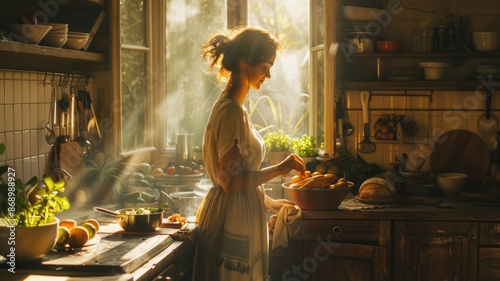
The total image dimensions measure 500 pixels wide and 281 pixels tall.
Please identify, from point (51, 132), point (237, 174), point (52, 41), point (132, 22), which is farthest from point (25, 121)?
point (132, 22)

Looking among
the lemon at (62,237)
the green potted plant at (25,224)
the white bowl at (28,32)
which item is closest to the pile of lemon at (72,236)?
the lemon at (62,237)

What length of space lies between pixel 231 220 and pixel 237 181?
187mm

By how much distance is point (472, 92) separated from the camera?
434cm

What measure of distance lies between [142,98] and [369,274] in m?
1.86

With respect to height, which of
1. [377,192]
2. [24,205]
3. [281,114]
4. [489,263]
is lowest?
[489,263]

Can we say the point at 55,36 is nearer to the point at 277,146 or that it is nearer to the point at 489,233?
the point at 277,146

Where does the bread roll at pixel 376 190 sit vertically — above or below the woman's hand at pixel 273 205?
above

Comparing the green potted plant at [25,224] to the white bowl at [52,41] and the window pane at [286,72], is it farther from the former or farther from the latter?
the window pane at [286,72]

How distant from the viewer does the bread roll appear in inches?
148

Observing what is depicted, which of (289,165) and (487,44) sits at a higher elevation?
(487,44)

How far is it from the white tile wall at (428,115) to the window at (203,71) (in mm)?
223

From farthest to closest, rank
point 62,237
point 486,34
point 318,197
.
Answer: point 486,34 → point 318,197 → point 62,237

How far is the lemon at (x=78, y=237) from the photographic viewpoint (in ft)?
8.43

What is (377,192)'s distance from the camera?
3773 millimetres
